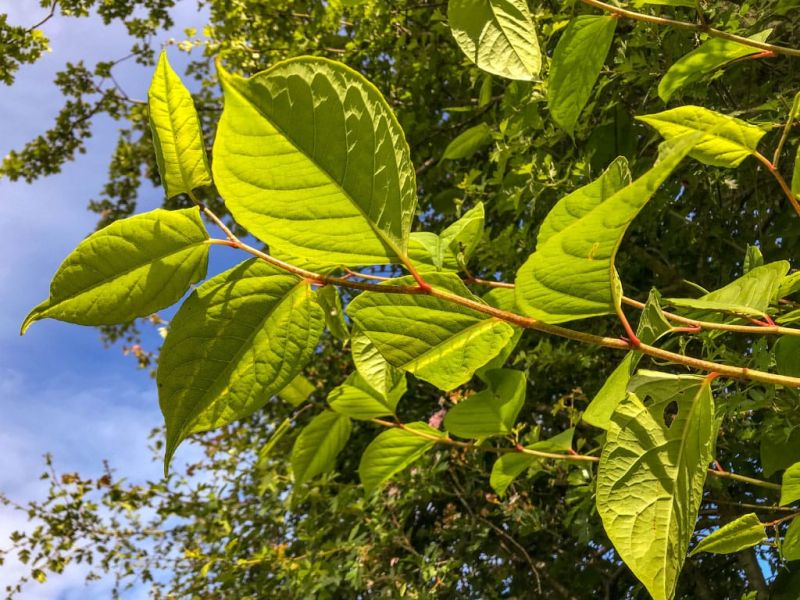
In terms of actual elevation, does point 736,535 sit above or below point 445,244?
below

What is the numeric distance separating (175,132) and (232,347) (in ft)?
0.55

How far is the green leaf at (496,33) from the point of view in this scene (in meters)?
0.60

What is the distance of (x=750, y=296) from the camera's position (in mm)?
498

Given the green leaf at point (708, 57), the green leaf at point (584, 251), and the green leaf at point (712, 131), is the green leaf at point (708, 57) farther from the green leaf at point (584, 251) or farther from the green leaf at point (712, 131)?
the green leaf at point (584, 251)

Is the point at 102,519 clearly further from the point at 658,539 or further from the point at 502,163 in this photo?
the point at 658,539

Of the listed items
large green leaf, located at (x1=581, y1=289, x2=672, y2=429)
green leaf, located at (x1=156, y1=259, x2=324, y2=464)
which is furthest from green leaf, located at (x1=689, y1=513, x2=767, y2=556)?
green leaf, located at (x1=156, y1=259, x2=324, y2=464)

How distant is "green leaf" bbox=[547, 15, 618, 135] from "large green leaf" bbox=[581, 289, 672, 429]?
373mm

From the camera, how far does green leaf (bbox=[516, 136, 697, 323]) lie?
12.9 inches

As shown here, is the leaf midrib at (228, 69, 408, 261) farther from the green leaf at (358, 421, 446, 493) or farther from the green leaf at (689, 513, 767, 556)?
the green leaf at (358, 421, 446, 493)

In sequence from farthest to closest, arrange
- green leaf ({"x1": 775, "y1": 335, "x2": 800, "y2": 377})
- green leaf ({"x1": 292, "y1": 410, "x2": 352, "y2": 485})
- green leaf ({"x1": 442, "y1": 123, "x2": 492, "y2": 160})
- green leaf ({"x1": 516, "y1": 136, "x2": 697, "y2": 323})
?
green leaf ({"x1": 442, "y1": 123, "x2": 492, "y2": 160})
green leaf ({"x1": 292, "y1": 410, "x2": 352, "y2": 485})
green leaf ({"x1": 775, "y1": 335, "x2": 800, "y2": 377})
green leaf ({"x1": 516, "y1": 136, "x2": 697, "y2": 323})

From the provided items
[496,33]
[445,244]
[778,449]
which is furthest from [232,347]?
[778,449]

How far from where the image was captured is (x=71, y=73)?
3.04m

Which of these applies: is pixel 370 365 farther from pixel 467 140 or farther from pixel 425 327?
pixel 467 140

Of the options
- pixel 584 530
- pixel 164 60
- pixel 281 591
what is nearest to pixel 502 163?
pixel 584 530
